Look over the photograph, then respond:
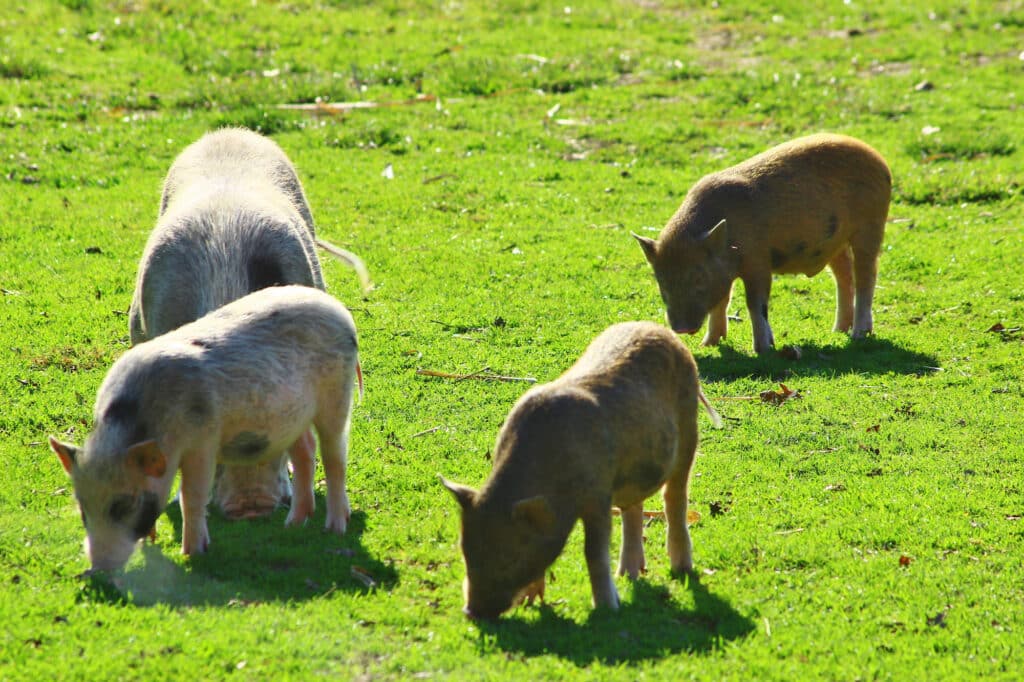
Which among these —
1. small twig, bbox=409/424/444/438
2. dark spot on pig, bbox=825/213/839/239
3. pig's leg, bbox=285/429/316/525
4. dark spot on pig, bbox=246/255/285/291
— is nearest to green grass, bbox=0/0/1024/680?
small twig, bbox=409/424/444/438

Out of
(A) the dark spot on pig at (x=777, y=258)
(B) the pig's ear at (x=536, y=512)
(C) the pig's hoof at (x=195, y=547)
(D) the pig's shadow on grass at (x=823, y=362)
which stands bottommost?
(D) the pig's shadow on grass at (x=823, y=362)

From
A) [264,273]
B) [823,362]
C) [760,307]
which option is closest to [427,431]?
[264,273]

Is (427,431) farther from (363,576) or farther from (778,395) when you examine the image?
(778,395)

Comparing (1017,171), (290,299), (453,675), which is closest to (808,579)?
(453,675)

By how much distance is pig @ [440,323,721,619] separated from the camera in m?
5.76

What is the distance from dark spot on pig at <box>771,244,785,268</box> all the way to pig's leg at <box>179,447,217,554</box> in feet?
18.1

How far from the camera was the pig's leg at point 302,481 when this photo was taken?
24.1 ft

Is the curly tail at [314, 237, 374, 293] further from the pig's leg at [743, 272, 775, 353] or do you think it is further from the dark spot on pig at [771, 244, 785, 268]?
the dark spot on pig at [771, 244, 785, 268]

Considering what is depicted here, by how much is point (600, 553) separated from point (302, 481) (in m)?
2.14

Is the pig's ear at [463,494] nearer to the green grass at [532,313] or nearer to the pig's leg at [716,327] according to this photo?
the green grass at [532,313]

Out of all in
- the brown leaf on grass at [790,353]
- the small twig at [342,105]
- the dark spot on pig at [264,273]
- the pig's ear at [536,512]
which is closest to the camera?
the pig's ear at [536,512]

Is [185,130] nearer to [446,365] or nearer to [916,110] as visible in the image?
[446,365]

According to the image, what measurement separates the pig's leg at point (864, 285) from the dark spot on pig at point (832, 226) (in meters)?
0.35

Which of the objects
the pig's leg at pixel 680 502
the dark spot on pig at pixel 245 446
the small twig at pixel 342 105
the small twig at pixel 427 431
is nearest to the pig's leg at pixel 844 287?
the small twig at pixel 427 431
